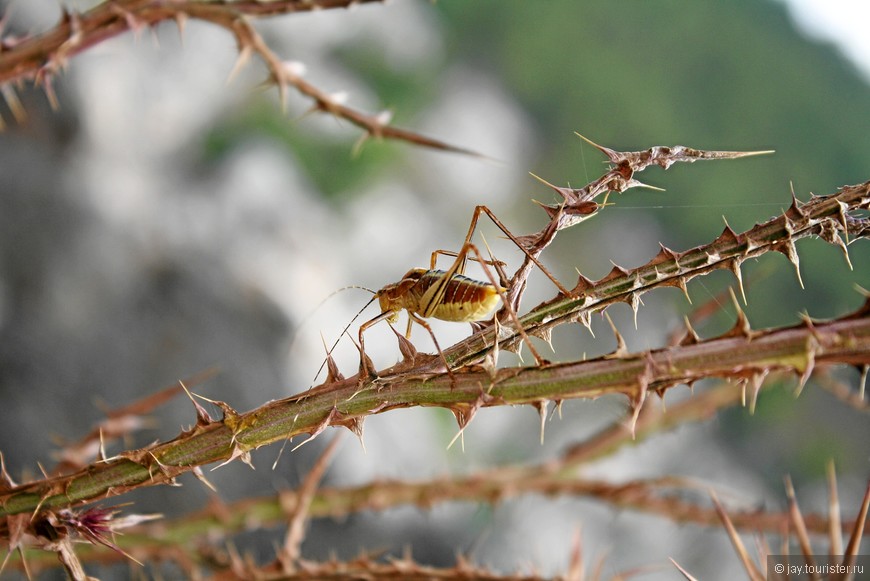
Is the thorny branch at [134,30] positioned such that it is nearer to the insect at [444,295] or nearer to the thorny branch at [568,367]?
the insect at [444,295]

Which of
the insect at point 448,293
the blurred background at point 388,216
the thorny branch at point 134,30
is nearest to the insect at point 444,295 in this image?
the insect at point 448,293

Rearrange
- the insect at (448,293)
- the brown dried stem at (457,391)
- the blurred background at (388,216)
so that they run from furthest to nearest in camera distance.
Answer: the blurred background at (388,216) < the insect at (448,293) < the brown dried stem at (457,391)

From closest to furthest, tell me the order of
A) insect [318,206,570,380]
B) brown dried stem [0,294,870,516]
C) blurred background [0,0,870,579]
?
brown dried stem [0,294,870,516] < insect [318,206,570,380] < blurred background [0,0,870,579]

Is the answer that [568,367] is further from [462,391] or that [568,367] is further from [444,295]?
[444,295]

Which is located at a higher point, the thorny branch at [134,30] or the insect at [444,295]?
the thorny branch at [134,30]

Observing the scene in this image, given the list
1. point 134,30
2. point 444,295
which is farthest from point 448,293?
point 134,30

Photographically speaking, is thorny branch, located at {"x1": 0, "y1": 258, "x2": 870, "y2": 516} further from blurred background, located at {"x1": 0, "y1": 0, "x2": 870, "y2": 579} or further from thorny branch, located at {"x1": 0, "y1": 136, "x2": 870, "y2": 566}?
blurred background, located at {"x1": 0, "y1": 0, "x2": 870, "y2": 579}

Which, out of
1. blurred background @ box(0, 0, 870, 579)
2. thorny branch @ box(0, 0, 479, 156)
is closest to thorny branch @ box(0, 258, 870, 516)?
thorny branch @ box(0, 0, 479, 156)

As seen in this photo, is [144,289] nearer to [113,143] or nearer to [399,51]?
[113,143]
